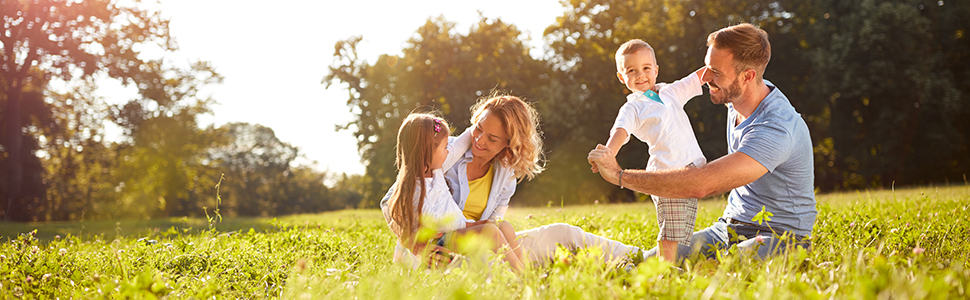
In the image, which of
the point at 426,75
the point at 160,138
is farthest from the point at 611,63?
the point at 160,138

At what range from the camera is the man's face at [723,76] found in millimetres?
3475

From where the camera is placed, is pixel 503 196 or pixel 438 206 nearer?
pixel 438 206

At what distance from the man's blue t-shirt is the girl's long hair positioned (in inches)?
76.2

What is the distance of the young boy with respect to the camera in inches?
141

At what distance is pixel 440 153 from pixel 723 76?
190cm

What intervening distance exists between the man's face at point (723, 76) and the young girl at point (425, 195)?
1689 millimetres

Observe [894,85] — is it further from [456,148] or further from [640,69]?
[456,148]

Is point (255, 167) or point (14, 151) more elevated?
point (14, 151)

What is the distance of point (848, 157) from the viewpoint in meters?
22.6

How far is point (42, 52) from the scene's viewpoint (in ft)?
65.2

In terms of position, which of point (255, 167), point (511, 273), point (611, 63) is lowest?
point (255, 167)

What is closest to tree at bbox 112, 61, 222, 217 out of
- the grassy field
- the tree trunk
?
the tree trunk

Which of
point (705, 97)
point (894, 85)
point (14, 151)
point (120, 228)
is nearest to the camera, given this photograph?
point (120, 228)

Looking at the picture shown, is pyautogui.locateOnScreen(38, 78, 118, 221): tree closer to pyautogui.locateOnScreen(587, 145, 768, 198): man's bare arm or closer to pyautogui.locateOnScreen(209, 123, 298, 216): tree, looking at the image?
pyautogui.locateOnScreen(209, 123, 298, 216): tree
